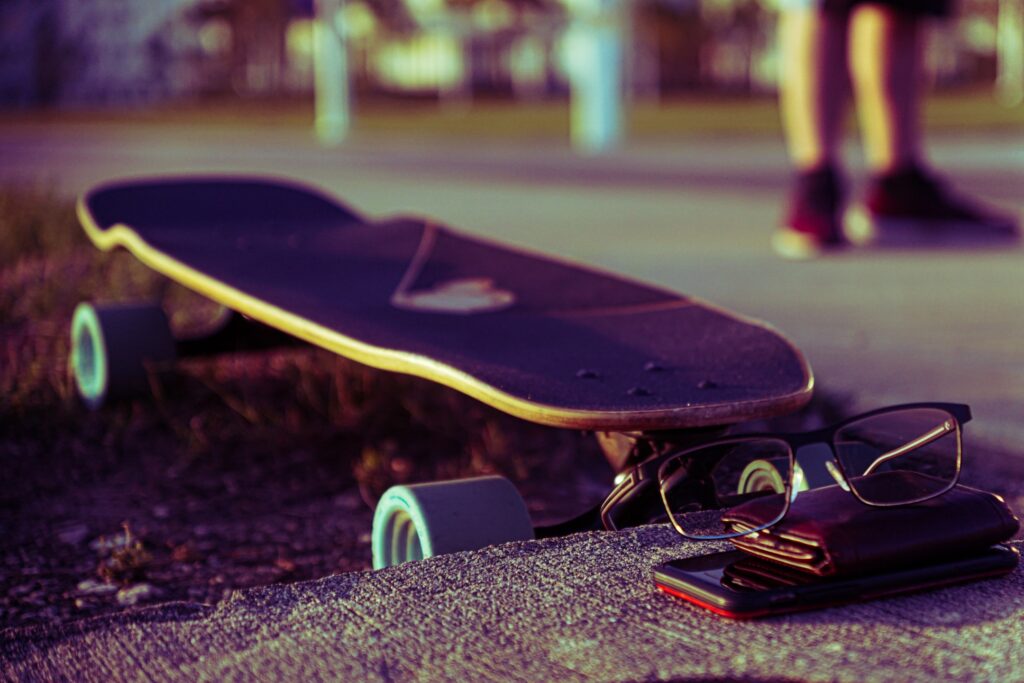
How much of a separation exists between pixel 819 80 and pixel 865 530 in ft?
11.2

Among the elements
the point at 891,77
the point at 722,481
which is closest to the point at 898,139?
the point at 891,77

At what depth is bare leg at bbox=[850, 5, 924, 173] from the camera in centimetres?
486

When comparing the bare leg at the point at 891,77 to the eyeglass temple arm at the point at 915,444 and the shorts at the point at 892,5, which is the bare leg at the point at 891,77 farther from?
the eyeglass temple arm at the point at 915,444

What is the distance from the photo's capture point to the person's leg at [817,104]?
474 centimetres

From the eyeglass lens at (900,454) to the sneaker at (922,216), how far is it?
11.3 ft

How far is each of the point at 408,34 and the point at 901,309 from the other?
145 ft

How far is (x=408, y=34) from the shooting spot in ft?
154

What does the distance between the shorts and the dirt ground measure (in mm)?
2025

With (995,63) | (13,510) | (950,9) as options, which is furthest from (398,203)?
(995,63)

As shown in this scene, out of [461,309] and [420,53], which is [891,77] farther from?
[420,53]

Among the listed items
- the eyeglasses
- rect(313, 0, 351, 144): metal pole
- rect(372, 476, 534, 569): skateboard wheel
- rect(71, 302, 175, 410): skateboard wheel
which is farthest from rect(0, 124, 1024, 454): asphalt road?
rect(313, 0, 351, 144): metal pole

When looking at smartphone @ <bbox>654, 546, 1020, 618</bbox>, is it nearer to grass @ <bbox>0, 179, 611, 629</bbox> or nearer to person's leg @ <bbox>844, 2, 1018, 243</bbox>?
grass @ <bbox>0, 179, 611, 629</bbox>

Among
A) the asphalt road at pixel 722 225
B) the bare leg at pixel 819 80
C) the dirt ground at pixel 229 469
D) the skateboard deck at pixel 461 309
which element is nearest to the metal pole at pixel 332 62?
the asphalt road at pixel 722 225

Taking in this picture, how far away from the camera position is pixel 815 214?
4926 mm
